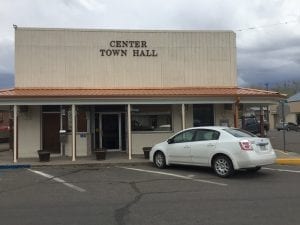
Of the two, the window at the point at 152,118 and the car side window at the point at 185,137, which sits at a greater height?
the window at the point at 152,118

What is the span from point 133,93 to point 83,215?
1214cm

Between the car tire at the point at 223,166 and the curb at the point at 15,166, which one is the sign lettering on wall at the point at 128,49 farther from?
the car tire at the point at 223,166

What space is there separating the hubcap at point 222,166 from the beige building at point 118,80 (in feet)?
23.5

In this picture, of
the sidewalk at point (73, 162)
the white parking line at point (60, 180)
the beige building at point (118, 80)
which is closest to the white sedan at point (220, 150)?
the sidewalk at point (73, 162)

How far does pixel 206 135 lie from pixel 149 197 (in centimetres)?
500

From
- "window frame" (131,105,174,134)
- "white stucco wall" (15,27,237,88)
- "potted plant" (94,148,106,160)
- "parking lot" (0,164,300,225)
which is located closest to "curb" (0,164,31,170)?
"parking lot" (0,164,300,225)

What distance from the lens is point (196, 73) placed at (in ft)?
78.8

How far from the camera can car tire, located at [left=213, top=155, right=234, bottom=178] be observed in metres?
14.4

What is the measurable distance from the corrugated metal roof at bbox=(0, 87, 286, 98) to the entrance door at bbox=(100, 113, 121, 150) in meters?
1.66

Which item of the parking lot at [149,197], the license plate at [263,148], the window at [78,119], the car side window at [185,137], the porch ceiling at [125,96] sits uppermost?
the porch ceiling at [125,96]

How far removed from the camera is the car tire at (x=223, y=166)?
47.3ft

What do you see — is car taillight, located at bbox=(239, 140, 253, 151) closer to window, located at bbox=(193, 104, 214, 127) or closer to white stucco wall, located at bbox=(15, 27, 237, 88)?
window, located at bbox=(193, 104, 214, 127)

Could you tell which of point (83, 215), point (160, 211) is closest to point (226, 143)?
point (160, 211)

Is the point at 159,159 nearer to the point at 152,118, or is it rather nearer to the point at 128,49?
the point at 152,118
